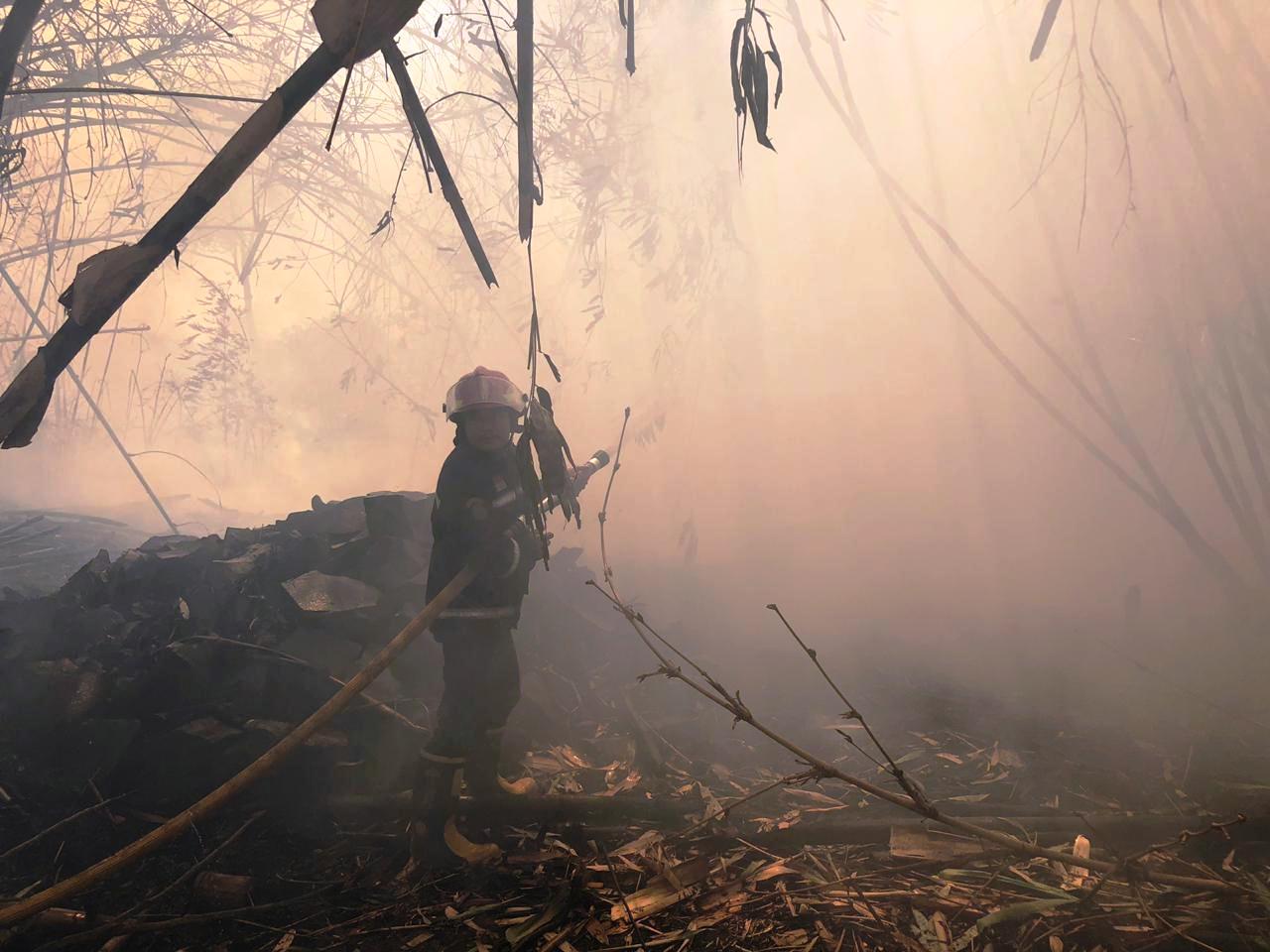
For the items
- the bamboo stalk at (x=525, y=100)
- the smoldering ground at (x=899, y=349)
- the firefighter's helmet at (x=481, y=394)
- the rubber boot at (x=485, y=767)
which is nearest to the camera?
the bamboo stalk at (x=525, y=100)

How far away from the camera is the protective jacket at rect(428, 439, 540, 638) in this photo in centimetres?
380

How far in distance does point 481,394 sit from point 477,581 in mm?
1034

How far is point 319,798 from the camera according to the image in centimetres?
391

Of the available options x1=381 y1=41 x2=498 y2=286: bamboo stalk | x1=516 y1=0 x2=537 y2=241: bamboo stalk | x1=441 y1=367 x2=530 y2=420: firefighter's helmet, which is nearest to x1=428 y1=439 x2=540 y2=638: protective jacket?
x1=441 y1=367 x2=530 y2=420: firefighter's helmet

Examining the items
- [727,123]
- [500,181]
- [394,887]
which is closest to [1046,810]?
[394,887]

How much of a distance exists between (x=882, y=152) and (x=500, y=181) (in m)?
6.28

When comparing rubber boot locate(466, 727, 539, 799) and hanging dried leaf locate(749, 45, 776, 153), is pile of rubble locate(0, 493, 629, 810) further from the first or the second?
hanging dried leaf locate(749, 45, 776, 153)

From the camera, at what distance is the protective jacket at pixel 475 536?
380 centimetres

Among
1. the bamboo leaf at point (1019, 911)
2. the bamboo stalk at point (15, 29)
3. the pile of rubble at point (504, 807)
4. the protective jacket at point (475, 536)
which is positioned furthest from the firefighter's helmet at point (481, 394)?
the bamboo leaf at point (1019, 911)

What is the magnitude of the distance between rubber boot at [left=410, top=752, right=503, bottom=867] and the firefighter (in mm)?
10

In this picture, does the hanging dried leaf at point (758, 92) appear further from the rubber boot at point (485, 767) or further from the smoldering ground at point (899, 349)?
the smoldering ground at point (899, 349)

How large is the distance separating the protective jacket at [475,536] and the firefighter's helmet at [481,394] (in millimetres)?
240

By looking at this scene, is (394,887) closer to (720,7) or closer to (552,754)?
(552,754)

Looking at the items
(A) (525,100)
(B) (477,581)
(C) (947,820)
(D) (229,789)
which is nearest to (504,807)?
(B) (477,581)
